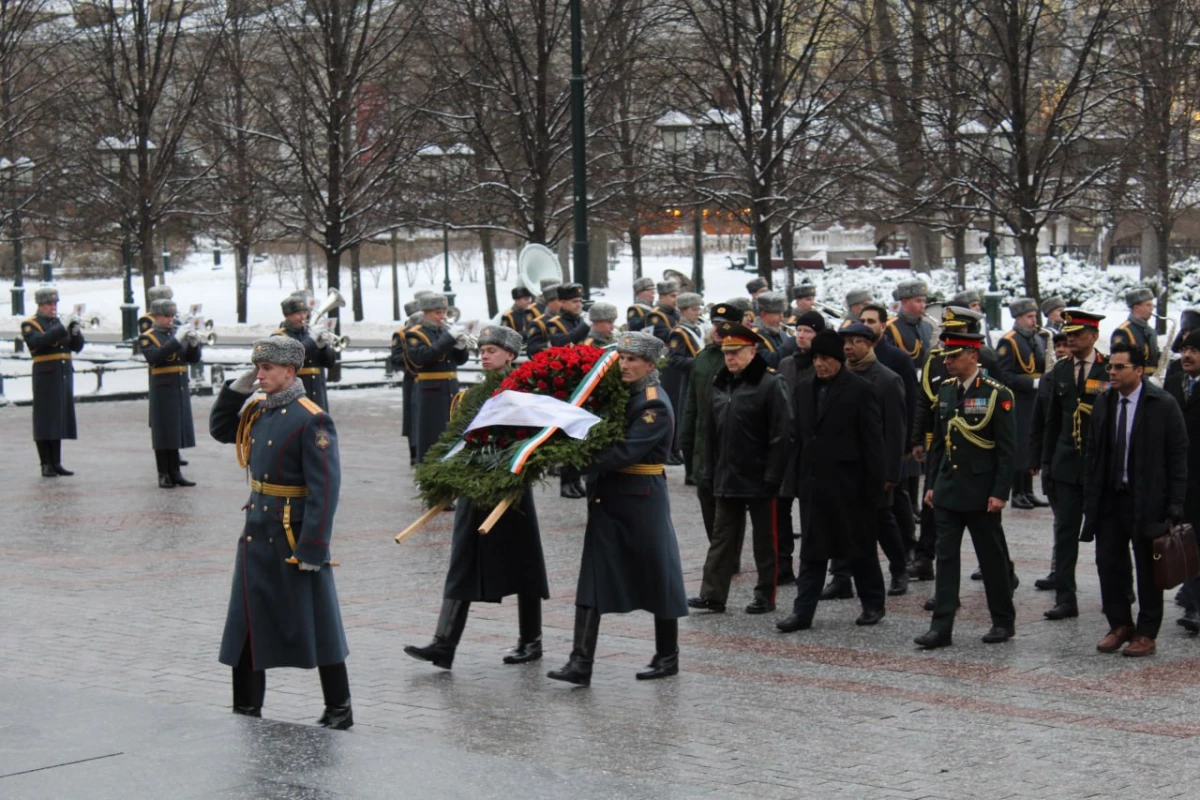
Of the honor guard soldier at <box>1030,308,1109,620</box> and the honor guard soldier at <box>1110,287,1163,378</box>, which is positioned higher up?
the honor guard soldier at <box>1110,287,1163,378</box>

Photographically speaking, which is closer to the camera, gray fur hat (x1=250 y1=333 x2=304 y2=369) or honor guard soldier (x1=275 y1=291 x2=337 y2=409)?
gray fur hat (x1=250 y1=333 x2=304 y2=369)

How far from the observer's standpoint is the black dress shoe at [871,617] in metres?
10.7

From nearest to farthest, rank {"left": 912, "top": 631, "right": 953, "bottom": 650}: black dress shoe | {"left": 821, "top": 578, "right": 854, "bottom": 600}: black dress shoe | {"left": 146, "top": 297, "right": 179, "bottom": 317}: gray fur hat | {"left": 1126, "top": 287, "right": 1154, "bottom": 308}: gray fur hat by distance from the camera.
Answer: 1. {"left": 912, "top": 631, "right": 953, "bottom": 650}: black dress shoe
2. {"left": 821, "top": 578, "right": 854, "bottom": 600}: black dress shoe
3. {"left": 1126, "top": 287, "right": 1154, "bottom": 308}: gray fur hat
4. {"left": 146, "top": 297, "right": 179, "bottom": 317}: gray fur hat

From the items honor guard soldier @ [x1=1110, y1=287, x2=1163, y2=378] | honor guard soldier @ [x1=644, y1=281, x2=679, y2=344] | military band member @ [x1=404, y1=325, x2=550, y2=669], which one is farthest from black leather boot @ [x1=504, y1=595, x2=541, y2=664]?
honor guard soldier @ [x1=644, y1=281, x2=679, y2=344]

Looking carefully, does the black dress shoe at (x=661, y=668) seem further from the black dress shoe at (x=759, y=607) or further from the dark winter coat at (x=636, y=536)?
the black dress shoe at (x=759, y=607)

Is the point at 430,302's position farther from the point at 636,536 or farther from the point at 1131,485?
the point at 1131,485

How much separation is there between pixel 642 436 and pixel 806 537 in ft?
6.18

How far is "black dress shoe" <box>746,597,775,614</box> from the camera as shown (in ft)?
36.5

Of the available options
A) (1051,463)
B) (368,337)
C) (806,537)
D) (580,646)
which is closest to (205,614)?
(580,646)

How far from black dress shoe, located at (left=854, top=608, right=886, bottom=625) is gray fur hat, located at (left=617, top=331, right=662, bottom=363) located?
96.2 inches

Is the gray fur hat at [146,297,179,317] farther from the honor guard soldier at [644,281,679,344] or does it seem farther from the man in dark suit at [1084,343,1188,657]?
the man in dark suit at [1084,343,1188,657]

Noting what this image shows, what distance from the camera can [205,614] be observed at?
36.3 feet

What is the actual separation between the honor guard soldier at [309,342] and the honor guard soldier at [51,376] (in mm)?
2637

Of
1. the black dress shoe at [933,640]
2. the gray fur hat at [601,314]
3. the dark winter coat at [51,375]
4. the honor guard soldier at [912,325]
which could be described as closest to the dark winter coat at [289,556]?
the black dress shoe at [933,640]
